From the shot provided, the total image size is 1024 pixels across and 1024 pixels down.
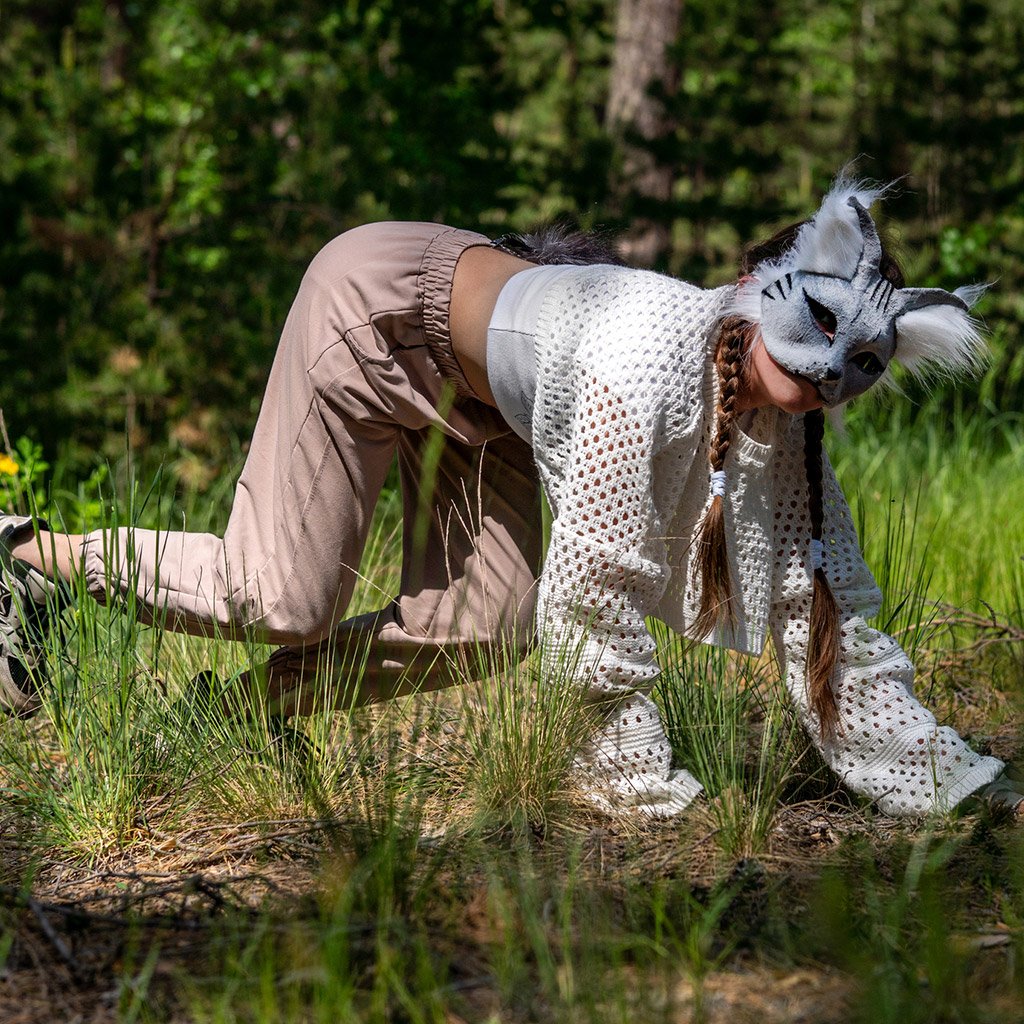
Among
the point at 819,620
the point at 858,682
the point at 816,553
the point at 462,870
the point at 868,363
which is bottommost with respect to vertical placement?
the point at 462,870

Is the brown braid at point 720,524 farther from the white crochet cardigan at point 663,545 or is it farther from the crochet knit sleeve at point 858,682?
the crochet knit sleeve at point 858,682

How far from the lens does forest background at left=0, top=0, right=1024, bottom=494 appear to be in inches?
203

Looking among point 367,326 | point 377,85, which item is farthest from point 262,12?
point 367,326

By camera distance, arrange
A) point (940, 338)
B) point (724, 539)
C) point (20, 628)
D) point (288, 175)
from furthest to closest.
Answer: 1. point (288, 175)
2. point (20, 628)
3. point (724, 539)
4. point (940, 338)

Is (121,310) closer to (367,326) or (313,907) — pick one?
(367,326)

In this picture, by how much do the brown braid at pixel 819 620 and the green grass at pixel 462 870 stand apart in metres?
0.08

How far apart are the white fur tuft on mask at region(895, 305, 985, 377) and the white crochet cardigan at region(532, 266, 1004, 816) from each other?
282 mm

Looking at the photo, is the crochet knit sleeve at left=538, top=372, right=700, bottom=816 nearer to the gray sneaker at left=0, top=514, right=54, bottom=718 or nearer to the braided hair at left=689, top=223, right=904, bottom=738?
the braided hair at left=689, top=223, right=904, bottom=738

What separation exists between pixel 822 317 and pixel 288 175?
3.89 metres

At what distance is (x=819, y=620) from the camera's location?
2416 millimetres

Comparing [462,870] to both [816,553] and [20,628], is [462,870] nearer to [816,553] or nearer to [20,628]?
[816,553]

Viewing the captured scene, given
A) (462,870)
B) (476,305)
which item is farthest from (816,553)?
(462,870)

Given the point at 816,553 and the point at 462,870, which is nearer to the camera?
the point at 462,870

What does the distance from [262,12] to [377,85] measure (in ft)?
2.35
